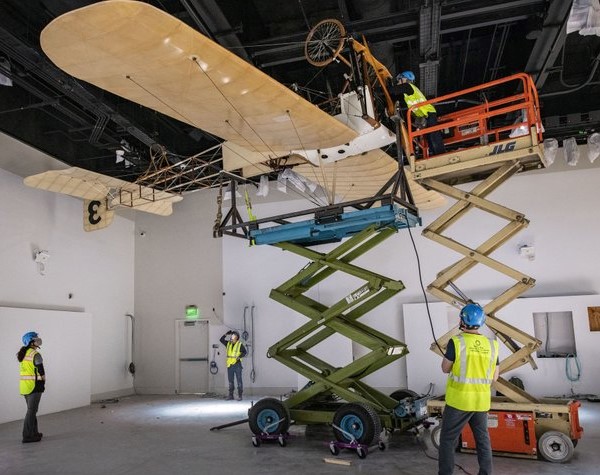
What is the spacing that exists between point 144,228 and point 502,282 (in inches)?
375

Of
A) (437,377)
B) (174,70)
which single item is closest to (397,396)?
(437,377)

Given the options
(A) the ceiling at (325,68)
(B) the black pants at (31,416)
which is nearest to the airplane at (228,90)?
(A) the ceiling at (325,68)

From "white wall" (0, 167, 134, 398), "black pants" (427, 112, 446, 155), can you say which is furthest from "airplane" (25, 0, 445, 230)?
"white wall" (0, 167, 134, 398)

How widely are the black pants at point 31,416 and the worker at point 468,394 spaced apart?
6043 millimetres

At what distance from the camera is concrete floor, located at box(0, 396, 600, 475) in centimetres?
552

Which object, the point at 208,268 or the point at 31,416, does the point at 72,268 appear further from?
the point at 31,416

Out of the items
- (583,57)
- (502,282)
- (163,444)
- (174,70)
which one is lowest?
(163,444)

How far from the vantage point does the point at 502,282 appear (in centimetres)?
1125

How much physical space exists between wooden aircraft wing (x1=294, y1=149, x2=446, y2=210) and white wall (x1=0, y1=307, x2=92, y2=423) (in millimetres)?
6374

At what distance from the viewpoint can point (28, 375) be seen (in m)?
7.50

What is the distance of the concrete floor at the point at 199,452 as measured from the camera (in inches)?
217

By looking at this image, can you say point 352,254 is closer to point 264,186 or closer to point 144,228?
point 264,186

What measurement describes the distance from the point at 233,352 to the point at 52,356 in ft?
12.7

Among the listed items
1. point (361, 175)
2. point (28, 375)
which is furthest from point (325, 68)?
point (28, 375)
